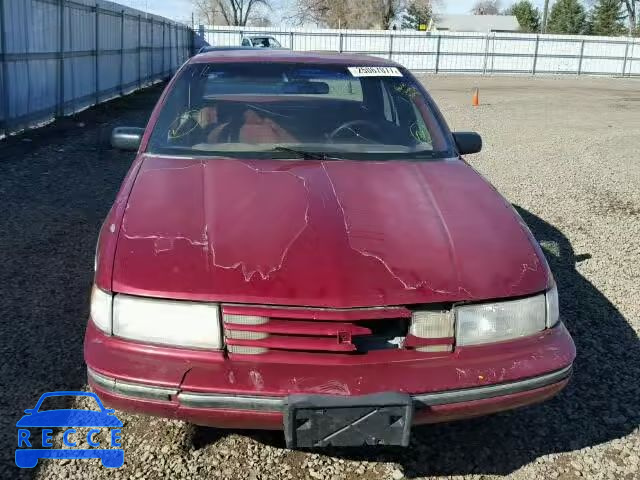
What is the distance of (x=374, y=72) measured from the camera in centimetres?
398

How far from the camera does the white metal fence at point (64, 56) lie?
33.6 feet

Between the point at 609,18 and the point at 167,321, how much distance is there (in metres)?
69.4

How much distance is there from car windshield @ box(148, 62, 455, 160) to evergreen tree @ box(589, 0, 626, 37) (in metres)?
66.0

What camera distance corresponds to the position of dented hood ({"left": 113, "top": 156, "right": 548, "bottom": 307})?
2.25m

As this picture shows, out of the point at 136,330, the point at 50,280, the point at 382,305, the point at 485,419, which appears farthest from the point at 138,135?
the point at 485,419

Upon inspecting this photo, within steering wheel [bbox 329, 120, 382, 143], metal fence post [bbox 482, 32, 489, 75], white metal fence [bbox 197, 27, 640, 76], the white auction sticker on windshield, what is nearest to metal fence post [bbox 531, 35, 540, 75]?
white metal fence [bbox 197, 27, 640, 76]

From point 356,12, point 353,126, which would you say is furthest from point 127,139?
point 356,12

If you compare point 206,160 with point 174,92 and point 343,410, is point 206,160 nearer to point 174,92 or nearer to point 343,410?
point 174,92

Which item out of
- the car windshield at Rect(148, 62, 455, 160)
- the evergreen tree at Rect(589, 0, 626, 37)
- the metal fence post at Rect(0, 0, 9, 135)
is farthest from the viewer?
the evergreen tree at Rect(589, 0, 626, 37)

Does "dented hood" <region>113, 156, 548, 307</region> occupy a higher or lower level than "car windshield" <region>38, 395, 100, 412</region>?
higher

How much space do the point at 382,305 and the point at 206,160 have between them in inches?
57.1

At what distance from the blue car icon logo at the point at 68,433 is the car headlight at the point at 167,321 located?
0.51 metres

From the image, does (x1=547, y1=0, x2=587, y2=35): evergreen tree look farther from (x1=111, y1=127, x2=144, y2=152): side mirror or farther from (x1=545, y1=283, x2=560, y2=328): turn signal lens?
(x1=545, y1=283, x2=560, y2=328): turn signal lens

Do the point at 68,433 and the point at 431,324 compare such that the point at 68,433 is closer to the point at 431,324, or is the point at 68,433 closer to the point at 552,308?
the point at 431,324
